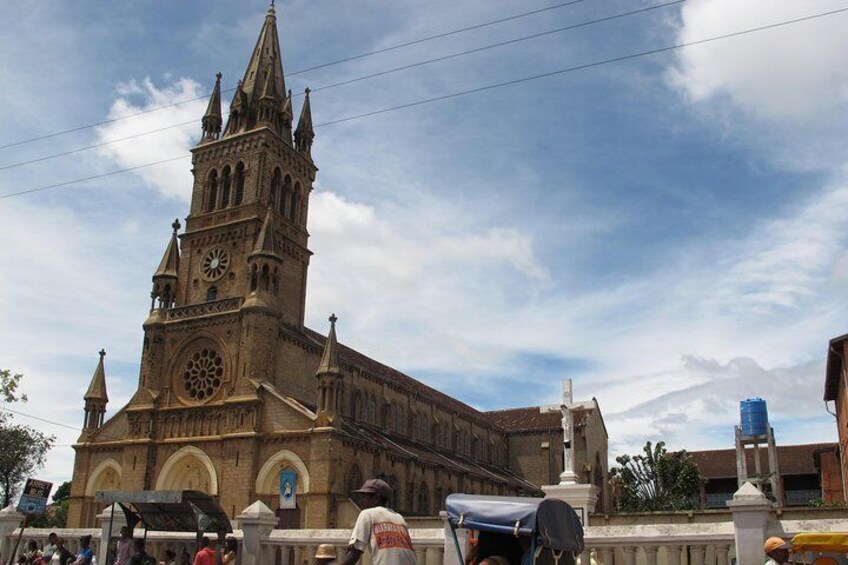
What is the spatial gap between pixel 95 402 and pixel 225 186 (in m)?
14.2

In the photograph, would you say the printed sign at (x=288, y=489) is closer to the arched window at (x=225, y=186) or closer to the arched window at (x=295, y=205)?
the arched window at (x=295, y=205)

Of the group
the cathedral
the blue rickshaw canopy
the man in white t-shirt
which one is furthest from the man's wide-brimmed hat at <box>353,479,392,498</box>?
the cathedral

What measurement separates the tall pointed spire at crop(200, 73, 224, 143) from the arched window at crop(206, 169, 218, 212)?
2.59 m

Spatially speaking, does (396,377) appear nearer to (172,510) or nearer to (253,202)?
(253,202)

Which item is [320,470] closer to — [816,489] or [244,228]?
[244,228]

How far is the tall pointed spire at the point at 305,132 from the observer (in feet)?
162

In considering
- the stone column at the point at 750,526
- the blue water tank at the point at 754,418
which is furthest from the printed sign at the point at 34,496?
the blue water tank at the point at 754,418

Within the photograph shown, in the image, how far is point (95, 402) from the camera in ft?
146

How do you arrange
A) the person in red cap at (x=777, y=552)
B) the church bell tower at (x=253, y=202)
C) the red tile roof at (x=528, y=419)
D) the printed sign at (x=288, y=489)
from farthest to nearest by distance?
1. the red tile roof at (x=528, y=419)
2. the church bell tower at (x=253, y=202)
3. the printed sign at (x=288, y=489)
4. the person in red cap at (x=777, y=552)

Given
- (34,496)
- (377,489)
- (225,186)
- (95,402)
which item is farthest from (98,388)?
(377,489)

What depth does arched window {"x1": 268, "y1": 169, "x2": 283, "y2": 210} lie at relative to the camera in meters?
45.3

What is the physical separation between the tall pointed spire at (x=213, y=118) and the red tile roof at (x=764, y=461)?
4722cm

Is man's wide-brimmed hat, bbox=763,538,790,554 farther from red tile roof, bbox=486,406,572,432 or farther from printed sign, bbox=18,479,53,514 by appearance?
red tile roof, bbox=486,406,572,432

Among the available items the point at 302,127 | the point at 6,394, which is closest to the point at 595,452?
the point at 302,127
